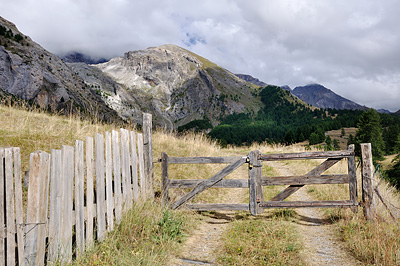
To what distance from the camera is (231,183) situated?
261 inches

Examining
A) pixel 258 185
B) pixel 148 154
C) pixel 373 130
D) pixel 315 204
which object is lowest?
pixel 315 204

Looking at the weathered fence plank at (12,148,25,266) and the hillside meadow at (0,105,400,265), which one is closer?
the weathered fence plank at (12,148,25,266)

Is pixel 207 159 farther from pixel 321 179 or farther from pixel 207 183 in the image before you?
pixel 321 179

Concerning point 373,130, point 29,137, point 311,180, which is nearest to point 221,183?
point 311,180

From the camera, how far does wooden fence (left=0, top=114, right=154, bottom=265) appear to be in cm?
281

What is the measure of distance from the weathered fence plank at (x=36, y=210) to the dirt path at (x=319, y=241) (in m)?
4.11

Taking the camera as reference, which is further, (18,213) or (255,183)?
(255,183)

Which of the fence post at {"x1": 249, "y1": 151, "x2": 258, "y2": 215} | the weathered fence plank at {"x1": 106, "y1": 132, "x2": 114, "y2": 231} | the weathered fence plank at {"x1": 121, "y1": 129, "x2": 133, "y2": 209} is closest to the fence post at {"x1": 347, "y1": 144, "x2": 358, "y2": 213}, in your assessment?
the fence post at {"x1": 249, "y1": 151, "x2": 258, "y2": 215}

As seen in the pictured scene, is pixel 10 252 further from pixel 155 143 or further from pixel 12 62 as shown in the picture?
pixel 12 62

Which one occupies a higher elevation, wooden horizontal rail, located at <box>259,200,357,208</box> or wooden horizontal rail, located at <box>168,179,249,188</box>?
wooden horizontal rail, located at <box>168,179,249,188</box>

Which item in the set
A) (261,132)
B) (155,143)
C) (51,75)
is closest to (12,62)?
(51,75)

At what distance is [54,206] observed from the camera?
3371 mm

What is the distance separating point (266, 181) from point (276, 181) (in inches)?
10.1

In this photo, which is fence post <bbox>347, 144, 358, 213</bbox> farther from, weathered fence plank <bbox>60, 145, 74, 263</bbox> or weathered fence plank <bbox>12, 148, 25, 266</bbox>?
weathered fence plank <bbox>12, 148, 25, 266</bbox>
